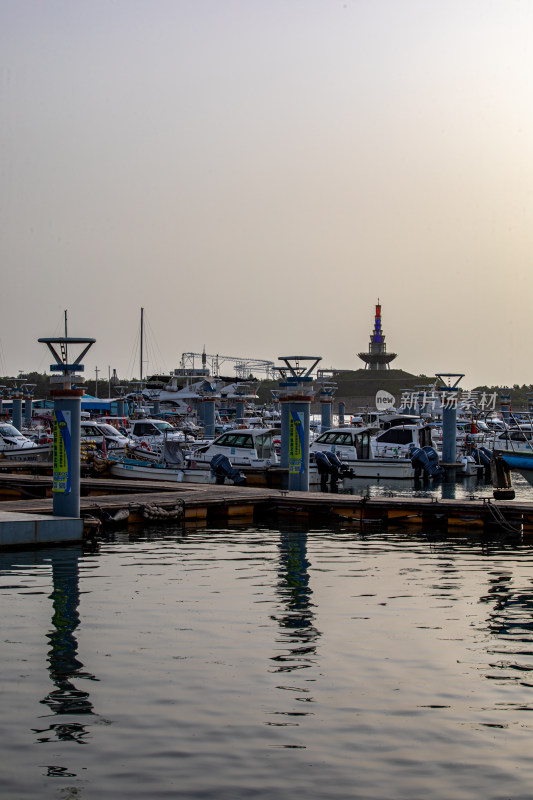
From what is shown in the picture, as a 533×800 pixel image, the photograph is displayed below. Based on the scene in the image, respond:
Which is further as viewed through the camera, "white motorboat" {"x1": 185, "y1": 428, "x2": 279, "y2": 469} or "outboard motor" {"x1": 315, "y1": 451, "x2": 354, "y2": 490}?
"white motorboat" {"x1": 185, "y1": 428, "x2": 279, "y2": 469}

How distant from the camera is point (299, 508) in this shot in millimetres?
Answer: 26797

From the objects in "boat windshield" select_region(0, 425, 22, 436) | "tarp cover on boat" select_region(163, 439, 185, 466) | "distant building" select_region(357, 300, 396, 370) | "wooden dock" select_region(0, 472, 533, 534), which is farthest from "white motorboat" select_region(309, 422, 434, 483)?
"distant building" select_region(357, 300, 396, 370)

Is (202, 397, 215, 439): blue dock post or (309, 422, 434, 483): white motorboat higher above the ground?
(202, 397, 215, 439): blue dock post

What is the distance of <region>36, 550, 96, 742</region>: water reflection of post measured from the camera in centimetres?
901

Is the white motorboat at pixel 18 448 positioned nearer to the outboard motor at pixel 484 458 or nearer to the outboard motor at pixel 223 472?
the outboard motor at pixel 223 472

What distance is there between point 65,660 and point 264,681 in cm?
252

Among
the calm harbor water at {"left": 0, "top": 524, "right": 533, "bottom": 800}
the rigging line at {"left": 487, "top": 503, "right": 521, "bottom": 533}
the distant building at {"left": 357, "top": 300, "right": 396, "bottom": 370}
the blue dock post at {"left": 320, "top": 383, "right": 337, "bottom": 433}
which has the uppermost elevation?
the distant building at {"left": 357, "top": 300, "right": 396, "bottom": 370}

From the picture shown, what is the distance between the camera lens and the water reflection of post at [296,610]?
11.3 metres

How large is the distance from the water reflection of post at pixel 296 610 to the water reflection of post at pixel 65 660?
7.86 ft

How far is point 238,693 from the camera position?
995 cm

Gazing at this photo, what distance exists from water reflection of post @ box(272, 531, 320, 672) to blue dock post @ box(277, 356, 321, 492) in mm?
7248

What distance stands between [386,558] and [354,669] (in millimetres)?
8991

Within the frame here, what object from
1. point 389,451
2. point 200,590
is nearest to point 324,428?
point 389,451

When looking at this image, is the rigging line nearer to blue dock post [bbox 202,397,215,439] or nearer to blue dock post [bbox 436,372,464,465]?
blue dock post [bbox 436,372,464,465]
